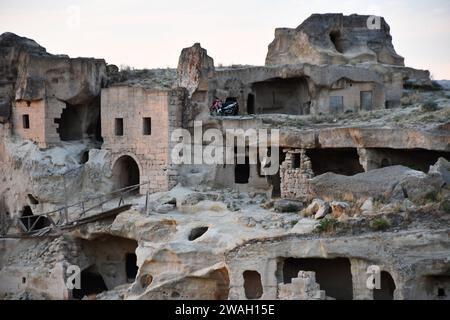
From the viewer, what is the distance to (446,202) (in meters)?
17.2

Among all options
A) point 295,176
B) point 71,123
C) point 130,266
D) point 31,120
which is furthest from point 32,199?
point 295,176

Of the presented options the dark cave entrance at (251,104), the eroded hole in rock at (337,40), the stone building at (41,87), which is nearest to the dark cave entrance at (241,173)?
the dark cave entrance at (251,104)

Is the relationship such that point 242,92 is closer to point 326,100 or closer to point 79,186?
point 326,100

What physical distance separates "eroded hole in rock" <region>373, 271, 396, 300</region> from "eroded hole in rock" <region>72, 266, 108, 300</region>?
949 cm

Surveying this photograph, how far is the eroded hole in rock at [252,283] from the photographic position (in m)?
18.5

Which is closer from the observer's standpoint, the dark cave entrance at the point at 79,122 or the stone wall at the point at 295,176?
the stone wall at the point at 295,176

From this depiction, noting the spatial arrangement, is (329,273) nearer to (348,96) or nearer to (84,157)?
(84,157)

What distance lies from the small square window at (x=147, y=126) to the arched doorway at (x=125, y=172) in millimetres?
1313

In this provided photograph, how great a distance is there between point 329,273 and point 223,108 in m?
9.29

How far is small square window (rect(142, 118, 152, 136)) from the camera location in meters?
24.7

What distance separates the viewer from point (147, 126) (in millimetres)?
24891

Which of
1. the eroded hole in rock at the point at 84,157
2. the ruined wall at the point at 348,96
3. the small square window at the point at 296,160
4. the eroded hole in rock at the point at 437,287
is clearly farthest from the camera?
the ruined wall at the point at 348,96

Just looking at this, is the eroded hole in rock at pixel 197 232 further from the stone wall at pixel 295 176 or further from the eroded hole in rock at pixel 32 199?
the eroded hole in rock at pixel 32 199
